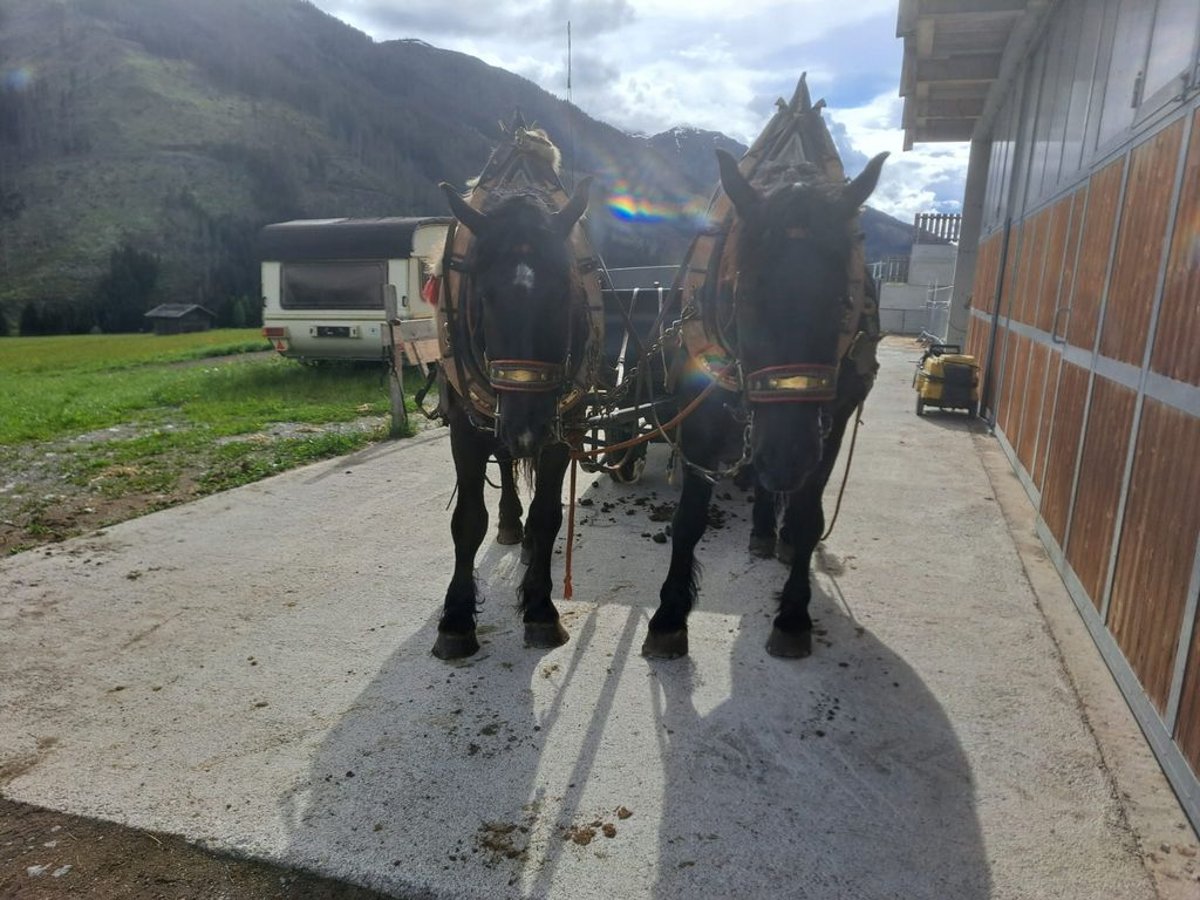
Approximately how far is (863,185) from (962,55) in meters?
10.1

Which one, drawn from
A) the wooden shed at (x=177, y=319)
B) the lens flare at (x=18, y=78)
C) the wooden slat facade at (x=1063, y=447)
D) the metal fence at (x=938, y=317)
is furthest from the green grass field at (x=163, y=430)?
the lens flare at (x=18, y=78)

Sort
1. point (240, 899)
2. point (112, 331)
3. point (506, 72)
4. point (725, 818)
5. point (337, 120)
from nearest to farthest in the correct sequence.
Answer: point (240, 899), point (725, 818), point (112, 331), point (337, 120), point (506, 72)

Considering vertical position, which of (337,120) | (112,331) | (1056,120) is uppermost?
(337,120)

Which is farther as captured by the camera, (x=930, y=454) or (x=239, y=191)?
(x=239, y=191)

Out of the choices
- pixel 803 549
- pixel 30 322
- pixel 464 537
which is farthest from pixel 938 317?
pixel 30 322

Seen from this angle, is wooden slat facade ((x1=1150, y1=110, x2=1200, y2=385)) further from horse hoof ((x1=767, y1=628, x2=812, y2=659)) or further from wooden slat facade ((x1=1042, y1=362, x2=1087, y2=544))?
horse hoof ((x1=767, y1=628, x2=812, y2=659))

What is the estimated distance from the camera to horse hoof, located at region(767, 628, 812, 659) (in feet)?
11.6

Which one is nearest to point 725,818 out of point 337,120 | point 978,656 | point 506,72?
point 978,656

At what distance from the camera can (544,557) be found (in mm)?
3746

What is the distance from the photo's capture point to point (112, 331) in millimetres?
47031

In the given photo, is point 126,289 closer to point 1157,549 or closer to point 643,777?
point 643,777

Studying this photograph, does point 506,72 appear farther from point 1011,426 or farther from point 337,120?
point 1011,426

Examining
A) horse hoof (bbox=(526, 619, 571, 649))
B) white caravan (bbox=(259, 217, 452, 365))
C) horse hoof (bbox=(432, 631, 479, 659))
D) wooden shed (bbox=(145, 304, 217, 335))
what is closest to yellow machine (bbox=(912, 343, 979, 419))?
horse hoof (bbox=(526, 619, 571, 649))

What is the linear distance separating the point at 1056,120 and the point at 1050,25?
2057mm
